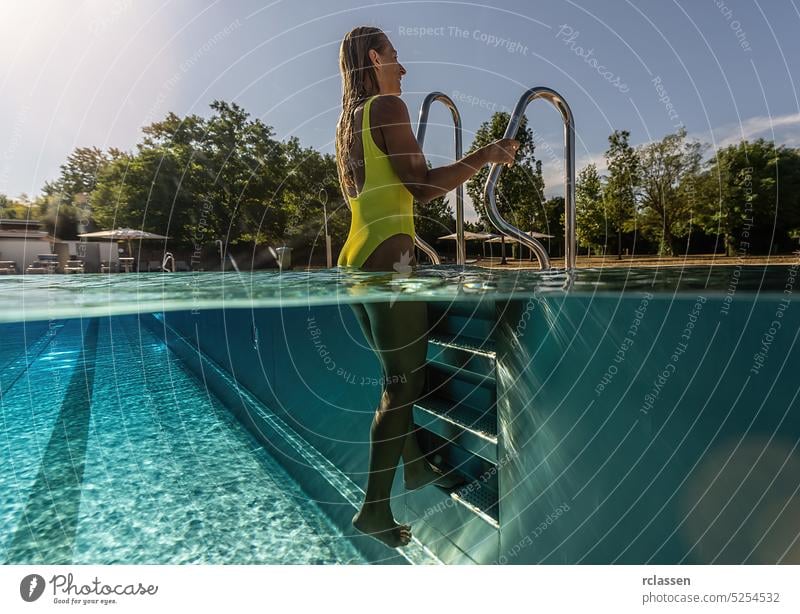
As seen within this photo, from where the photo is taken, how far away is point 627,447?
1.38 meters

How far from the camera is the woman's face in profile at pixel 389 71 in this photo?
1.40 metres

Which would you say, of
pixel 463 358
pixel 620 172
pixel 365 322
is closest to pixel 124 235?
pixel 365 322

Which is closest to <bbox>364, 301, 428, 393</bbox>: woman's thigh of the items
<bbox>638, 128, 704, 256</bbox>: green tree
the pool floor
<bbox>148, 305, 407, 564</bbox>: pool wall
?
<bbox>148, 305, 407, 564</bbox>: pool wall

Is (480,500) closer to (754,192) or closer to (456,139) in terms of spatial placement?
(456,139)

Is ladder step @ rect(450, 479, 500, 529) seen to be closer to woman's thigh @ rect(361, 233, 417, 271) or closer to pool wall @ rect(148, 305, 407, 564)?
pool wall @ rect(148, 305, 407, 564)

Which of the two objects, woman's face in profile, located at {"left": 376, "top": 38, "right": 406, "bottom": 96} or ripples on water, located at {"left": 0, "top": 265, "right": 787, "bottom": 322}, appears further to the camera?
ripples on water, located at {"left": 0, "top": 265, "right": 787, "bottom": 322}

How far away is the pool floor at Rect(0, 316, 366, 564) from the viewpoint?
3289 millimetres

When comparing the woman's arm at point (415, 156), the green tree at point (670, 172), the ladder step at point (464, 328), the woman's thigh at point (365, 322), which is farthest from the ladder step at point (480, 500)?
the green tree at point (670, 172)

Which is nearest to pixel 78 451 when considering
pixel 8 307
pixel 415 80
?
pixel 8 307

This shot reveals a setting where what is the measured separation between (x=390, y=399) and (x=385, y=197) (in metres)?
0.63

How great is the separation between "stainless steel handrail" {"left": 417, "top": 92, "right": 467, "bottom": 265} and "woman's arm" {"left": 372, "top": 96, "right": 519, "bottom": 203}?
1.70ft

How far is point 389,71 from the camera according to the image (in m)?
1.40

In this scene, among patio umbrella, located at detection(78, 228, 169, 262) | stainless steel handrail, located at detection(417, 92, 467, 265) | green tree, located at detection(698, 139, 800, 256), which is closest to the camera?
stainless steel handrail, located at detection(417, 92, 467, 265)
